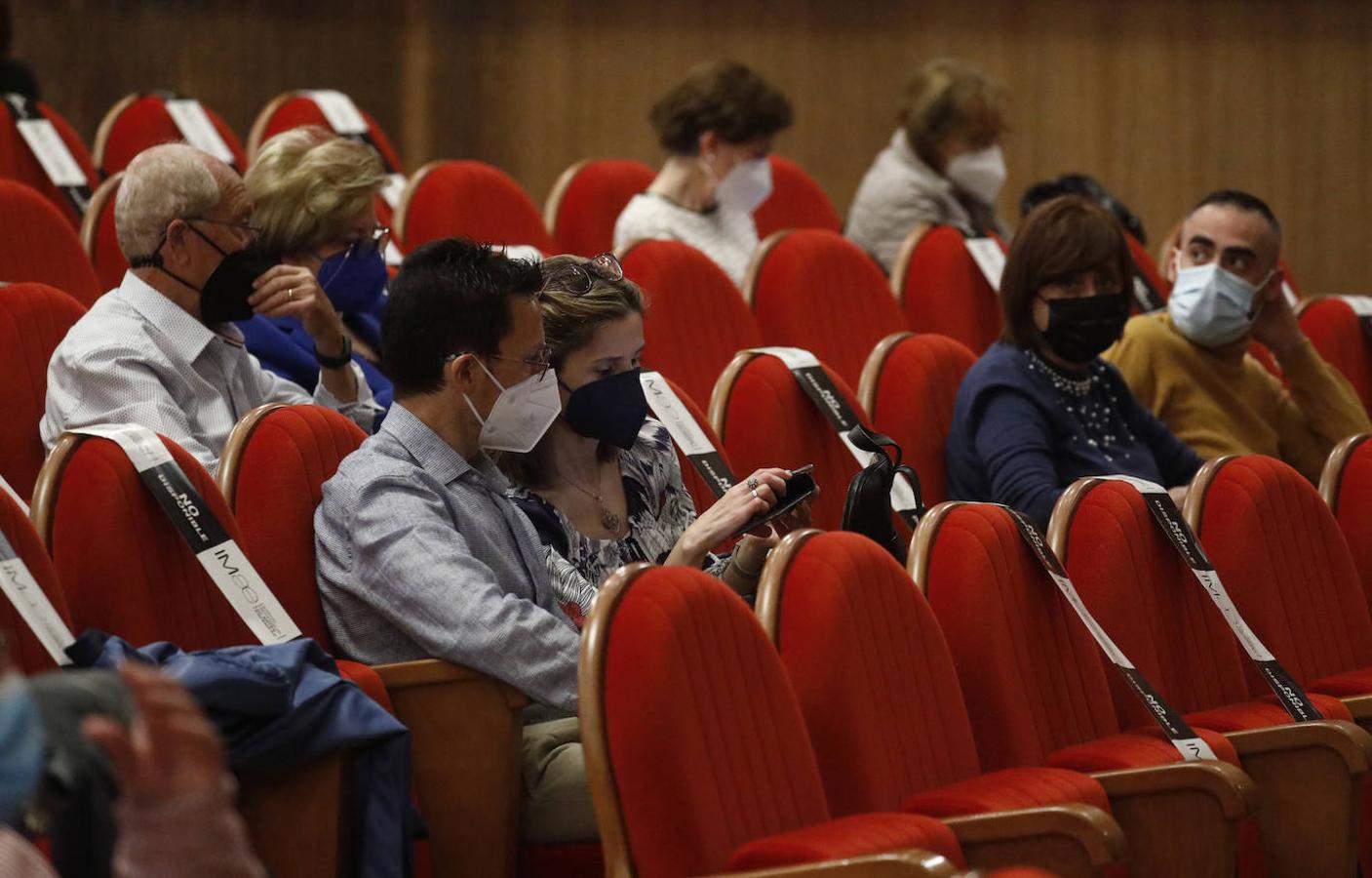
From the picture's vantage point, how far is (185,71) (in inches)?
185

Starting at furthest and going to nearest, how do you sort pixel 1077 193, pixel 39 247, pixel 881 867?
pixel 1077 193 → pixel 39 247 → pixel 881 867

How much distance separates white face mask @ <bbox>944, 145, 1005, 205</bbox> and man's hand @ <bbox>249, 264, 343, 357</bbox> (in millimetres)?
1810

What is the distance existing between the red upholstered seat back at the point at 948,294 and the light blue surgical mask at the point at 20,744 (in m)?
2.58

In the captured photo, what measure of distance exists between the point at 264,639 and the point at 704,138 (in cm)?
204

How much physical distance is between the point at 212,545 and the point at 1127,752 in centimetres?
91

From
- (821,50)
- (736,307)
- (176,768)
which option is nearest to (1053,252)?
(736,307)

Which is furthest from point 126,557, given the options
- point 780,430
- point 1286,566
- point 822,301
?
point 822,301

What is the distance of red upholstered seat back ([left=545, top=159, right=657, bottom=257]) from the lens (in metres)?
3.66

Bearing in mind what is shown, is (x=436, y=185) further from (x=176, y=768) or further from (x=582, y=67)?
(x=176, y=768)

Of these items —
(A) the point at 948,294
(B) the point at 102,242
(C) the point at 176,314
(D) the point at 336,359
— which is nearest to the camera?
(C) the point at 176,314

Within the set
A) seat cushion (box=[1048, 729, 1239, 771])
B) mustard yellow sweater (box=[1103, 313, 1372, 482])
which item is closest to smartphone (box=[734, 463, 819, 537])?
seat cushion (box=[1048, 729, 1239, 771])

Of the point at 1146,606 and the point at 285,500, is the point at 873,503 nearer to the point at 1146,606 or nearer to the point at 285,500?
the point at 1146,606

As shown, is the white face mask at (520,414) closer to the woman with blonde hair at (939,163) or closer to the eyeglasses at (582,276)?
the eyeglasses at (582,276)

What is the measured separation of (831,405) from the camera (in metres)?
2.38
